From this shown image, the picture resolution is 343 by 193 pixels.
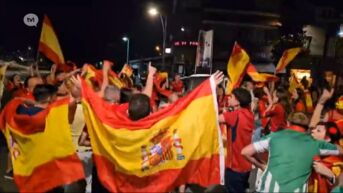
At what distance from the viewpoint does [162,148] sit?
5.63 metres

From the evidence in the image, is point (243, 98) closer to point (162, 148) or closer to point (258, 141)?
point (258, 141)

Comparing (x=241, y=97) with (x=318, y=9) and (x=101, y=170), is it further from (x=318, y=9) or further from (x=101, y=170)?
(x=318, y=9)

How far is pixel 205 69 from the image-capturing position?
44.0ft

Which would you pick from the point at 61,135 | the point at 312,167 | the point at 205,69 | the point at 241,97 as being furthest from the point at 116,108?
the point at 205,69

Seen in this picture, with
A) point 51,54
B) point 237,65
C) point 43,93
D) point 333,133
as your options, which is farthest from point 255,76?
point 43,93

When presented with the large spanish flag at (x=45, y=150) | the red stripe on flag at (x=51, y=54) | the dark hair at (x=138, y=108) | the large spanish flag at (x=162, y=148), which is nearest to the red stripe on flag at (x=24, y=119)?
the large spanish flag at (x=45, y=150)

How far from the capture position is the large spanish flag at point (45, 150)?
6.12 m

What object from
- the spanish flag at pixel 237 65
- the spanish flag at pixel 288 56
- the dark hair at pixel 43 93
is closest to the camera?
the dark hair at pixel 43 93

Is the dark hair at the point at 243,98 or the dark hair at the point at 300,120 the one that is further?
the dark hair at the point at 243,98

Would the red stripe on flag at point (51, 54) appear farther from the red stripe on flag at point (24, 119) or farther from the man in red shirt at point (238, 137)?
the man in red shirt at point (238, 137)

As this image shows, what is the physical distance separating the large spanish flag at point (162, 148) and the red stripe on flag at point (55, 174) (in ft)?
1.44

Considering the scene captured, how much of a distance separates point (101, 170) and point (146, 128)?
0.67 meters

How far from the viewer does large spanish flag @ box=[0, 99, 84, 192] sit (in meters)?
6.12

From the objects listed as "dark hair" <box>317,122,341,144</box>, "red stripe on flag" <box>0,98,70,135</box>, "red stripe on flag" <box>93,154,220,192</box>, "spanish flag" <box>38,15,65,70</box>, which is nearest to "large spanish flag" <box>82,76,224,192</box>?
"red stripe on flag" <box>93,154,220,192</box>
